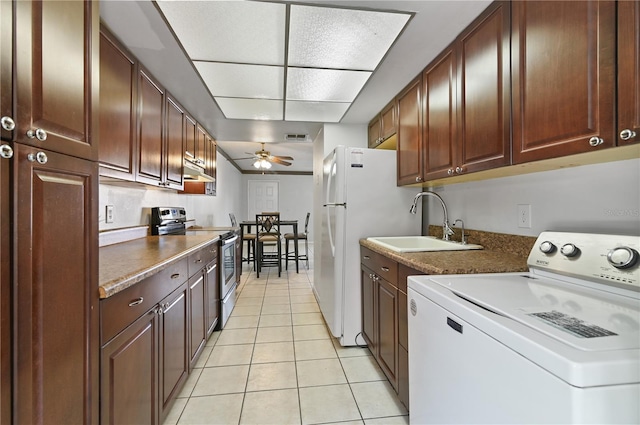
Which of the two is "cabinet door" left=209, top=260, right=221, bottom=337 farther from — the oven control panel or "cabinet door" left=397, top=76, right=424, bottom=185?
the oven control panel

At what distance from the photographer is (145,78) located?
1915 mm

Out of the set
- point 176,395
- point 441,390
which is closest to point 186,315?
point 176,395

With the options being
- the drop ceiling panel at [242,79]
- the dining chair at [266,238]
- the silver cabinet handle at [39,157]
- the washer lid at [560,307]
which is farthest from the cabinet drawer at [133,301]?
the dining chair at [266,238]

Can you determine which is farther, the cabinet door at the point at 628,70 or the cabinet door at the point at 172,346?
the cabinet door at the point at 172,346

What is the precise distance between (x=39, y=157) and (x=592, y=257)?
1740 millimetres

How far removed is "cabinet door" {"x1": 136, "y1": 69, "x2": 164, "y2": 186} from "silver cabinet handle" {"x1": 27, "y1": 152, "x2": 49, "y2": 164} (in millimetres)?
1281

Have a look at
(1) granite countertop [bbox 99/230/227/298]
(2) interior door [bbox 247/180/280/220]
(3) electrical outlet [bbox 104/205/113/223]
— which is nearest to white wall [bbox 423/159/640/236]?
(1) granite countertop [bbox 99/230/227/298]

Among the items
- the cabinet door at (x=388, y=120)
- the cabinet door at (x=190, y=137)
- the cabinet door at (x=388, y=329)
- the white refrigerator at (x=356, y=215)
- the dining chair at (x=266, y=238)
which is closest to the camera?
the cabinet door at (x=388, y=329)

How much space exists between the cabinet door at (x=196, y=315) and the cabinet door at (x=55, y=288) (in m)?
0.94

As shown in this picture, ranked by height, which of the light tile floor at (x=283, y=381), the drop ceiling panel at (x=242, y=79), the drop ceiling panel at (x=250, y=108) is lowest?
the light tile floor at (x=283, y=381)

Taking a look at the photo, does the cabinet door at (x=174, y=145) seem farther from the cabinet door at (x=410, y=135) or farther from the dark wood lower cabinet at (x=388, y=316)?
the cabinet door at (x=410, y=135)

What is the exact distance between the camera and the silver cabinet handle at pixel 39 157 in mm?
662

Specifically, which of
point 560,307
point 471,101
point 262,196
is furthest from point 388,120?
point 262,196

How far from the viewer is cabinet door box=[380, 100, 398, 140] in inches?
95.6
